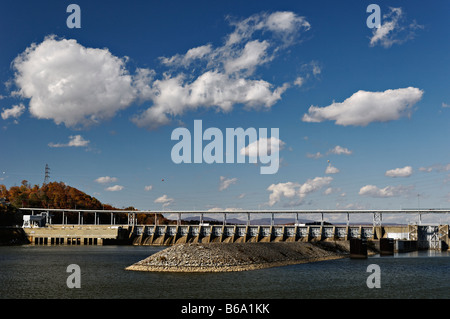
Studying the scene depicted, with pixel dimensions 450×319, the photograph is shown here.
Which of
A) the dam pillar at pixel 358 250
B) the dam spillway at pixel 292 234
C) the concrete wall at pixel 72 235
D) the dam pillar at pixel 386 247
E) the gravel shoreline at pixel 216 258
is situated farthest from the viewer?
the concrete wall at pixel 72 235

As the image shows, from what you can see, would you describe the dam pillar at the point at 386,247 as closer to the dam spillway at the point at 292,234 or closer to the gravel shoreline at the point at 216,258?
the dam spillway at the point at 292,234

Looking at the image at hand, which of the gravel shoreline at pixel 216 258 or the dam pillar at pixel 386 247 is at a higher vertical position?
the gravel shoreline at pixel 216 258

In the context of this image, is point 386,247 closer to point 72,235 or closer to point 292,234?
point 292,234

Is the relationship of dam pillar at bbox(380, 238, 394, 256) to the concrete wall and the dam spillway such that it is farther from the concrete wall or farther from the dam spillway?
the concrete wall

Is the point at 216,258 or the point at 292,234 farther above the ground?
the point at 216,258

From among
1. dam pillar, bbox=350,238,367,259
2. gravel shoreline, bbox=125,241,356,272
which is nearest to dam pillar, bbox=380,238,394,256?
dam pillar, bbox=350,238,367,259

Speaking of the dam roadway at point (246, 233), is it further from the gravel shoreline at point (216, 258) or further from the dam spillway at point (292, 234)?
the gravel shoreline at point (216, 258)

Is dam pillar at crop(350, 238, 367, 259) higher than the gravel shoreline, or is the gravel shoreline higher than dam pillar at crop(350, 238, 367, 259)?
the gravel shoreline

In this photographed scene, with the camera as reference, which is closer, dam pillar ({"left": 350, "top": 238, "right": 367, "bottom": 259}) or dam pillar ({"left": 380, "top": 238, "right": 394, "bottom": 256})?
dam pillar ({"left": 350, "top": 238, "right": 367, "bottom": 259})

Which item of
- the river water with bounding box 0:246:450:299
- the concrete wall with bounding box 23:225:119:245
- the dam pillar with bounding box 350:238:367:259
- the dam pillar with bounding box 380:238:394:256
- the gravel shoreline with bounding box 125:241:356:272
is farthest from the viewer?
the concrete wall with bounding box 23:225:119:245

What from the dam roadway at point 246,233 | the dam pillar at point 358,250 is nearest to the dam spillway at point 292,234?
the dam roadway at point 246,233

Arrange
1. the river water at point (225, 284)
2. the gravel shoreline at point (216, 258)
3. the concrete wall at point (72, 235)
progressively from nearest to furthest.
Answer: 1. the river water at point (225, 284)
2. the gravel shoreline at point (216, 258)
3. the concrete wall at point (72, 235)

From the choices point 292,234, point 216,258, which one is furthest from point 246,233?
point 216,258

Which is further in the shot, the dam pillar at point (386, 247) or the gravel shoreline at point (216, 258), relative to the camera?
the dam pillar at point (386, 247)
